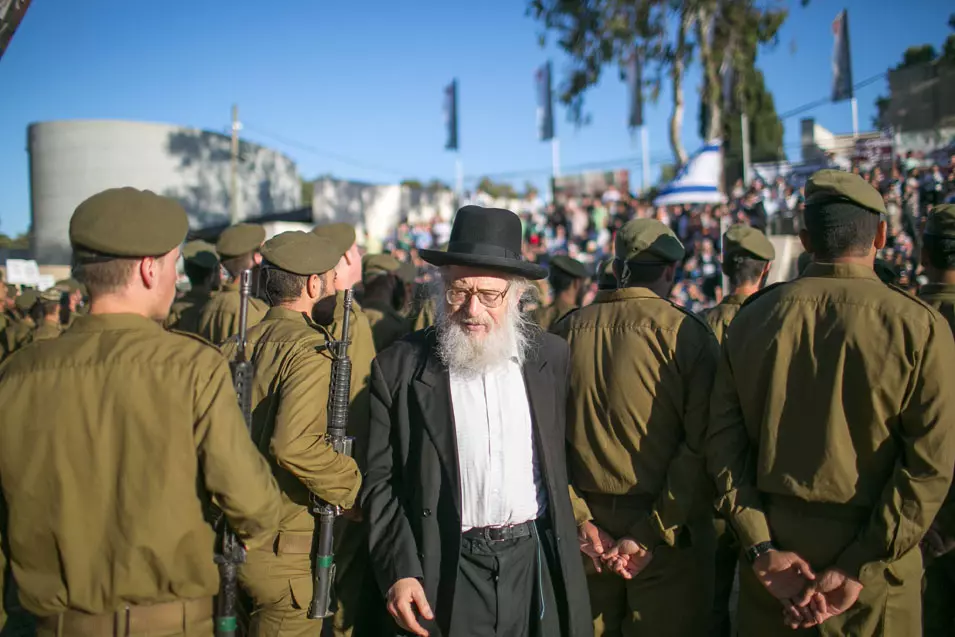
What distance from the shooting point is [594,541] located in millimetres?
3207

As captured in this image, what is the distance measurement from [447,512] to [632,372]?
102 cm

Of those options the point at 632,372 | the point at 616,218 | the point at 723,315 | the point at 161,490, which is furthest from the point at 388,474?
the point at 616,218

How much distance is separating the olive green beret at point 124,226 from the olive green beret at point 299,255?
3.76 feet

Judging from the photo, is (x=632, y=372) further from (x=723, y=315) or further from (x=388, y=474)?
(x=723, y=315)

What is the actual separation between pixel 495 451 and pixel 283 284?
4.50 feet

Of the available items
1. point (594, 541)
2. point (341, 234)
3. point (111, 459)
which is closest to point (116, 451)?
point (111, 459)

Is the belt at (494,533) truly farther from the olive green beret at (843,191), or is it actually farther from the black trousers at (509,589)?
the olive green beret at (843,191)

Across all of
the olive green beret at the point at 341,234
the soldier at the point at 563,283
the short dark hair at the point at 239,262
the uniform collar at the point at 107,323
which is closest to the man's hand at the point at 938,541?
the uniform collar at the point at 107,323

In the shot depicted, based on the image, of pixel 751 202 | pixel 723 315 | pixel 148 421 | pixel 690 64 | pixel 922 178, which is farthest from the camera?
pixel 690 64

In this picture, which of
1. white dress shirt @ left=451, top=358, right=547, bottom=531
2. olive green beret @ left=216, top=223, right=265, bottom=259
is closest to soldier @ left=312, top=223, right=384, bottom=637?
white dress shirt @ left=451, top=358, right=547, bottom=531

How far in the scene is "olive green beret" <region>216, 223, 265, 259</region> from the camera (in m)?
5.55

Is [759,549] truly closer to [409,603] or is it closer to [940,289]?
[409,603]

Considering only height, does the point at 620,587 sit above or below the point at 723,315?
below

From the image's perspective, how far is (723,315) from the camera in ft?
15.7
